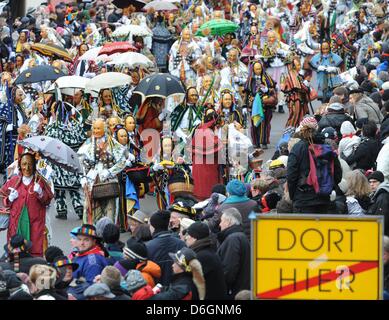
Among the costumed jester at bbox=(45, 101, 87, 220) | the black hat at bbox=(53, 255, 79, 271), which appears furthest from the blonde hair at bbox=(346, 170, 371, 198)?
the costumed jester at bbox=(45, 101, 87, 220)

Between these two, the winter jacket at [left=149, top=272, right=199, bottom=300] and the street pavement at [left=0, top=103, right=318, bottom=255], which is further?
the street pavement at [left=0, top=103, right=318, bottom=255]

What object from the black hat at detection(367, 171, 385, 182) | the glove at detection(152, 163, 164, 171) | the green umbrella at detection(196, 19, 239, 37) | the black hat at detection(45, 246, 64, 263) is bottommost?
the black hat at detection(45, 246, 64, 263)

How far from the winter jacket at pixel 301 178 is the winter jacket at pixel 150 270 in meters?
2.22

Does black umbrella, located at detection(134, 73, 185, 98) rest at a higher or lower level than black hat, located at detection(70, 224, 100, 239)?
higher

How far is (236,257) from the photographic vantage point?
14297 millimetres

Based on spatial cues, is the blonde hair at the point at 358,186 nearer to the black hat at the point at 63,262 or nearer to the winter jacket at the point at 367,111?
the black hat at the point at 63,262

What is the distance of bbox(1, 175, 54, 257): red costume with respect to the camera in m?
17.7

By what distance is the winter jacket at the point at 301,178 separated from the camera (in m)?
15.7

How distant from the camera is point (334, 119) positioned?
826 inches

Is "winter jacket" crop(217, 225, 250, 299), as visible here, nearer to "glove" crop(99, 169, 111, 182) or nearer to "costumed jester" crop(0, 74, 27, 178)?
"glove" crop(99, 169, 111, 182)

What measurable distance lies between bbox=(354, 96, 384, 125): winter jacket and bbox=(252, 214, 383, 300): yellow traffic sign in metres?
10.8

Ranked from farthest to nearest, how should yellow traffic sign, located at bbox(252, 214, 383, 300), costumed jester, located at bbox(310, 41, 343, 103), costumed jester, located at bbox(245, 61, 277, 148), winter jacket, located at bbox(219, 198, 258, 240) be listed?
1. costumed jester, located at bbox(310, 41, 343, 103)
2. costumed jester, located at bbox(245, 61, 277, 148)
3. winter jacket, located at bbox(219, 198, 258, 240)
4. yellow traffic sign, located at bbox(252, 214, 383, 300)

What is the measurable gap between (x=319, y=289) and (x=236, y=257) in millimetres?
3644

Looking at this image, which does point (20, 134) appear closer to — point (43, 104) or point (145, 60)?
point (43, 104)
